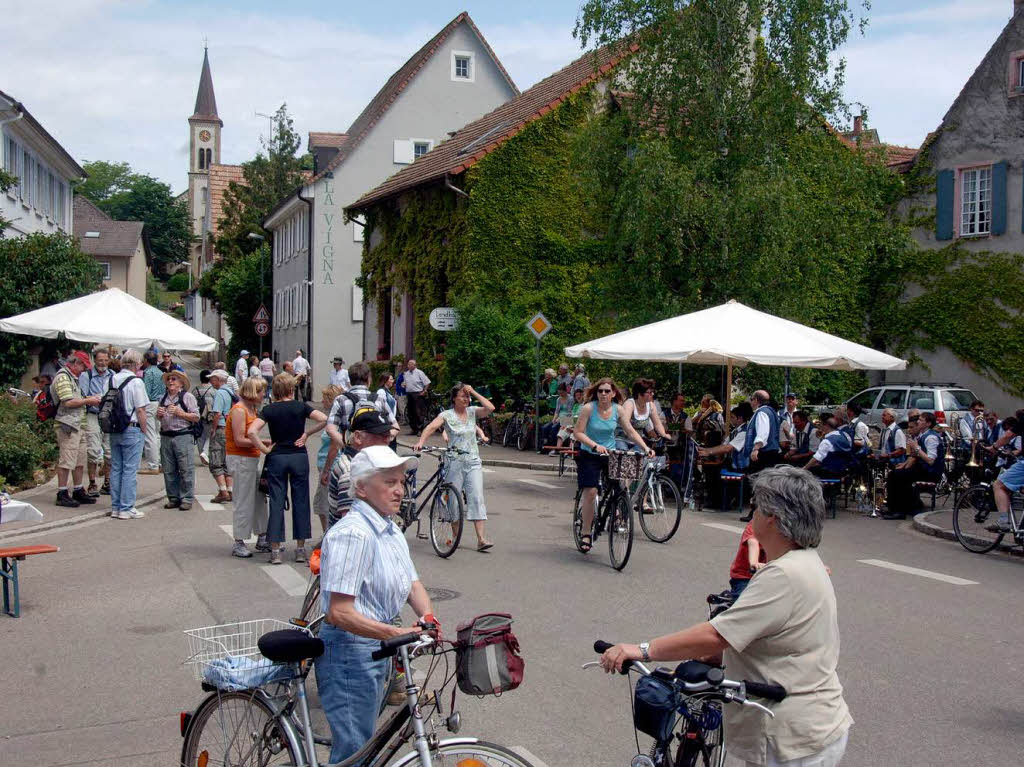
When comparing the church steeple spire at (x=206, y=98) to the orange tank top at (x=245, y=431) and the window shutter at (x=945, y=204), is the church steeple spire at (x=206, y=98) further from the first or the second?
the orange tank top at (x=245, y=431)

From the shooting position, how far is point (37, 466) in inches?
632

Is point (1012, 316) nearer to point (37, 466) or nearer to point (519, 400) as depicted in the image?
point (519, 400)

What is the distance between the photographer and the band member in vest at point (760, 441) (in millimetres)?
15305

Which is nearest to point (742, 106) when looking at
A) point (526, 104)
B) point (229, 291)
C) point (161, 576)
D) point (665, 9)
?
point (665, 9)

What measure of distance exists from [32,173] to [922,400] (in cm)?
2696

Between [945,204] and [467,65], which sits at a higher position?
[467,65]

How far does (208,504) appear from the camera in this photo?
590 inches

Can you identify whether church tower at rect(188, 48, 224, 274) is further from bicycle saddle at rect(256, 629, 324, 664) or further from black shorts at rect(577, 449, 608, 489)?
bicycle saddle at rect(256, 629, 324, 664)

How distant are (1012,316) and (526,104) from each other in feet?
49.9

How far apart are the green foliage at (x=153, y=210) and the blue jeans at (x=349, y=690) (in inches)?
4344

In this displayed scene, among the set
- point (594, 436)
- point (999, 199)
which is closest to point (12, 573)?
point (594, 436)

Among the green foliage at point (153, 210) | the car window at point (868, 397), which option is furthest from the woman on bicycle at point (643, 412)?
the green foliage at point (153, 210)

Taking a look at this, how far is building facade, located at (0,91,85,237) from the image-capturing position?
95.9 feet

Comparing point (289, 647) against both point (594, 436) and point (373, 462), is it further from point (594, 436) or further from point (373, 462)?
point (594, 436)
